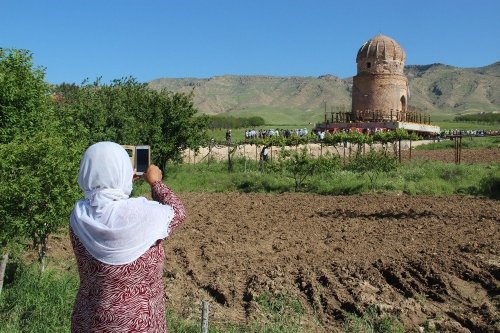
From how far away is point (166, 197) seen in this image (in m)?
3.02

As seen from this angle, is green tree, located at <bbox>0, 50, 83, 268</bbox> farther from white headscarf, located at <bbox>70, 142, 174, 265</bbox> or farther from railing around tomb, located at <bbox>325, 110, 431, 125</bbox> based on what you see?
railing around tomb, located at <bbox>325, 110, 431, 125</bbox>

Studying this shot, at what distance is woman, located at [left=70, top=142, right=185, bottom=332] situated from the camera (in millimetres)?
2652

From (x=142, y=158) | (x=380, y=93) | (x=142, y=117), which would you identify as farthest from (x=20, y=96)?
(x=380, y=93)

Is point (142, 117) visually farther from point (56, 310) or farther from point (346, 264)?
point (56, 310)

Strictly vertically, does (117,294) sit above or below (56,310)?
above

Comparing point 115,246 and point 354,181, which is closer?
point 115,246

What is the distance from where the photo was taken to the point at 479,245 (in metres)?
9.44

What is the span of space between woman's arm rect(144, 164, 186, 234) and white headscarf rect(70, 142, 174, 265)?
0.62 ft

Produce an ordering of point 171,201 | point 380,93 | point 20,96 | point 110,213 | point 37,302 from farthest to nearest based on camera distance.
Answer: point 380,93, point 20,96, point 37,302, point 171,201, point 110,213

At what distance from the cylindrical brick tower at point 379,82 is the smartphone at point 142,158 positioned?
137ft

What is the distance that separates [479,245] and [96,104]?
12.5 metres

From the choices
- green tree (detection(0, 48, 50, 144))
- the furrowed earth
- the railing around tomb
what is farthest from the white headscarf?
the railing around tomb

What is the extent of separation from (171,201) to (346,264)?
5899 millimetres

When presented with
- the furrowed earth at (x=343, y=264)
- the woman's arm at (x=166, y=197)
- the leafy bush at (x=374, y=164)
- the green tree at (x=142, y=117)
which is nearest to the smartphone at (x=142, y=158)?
the woman's arm at (x=166, y=197)
